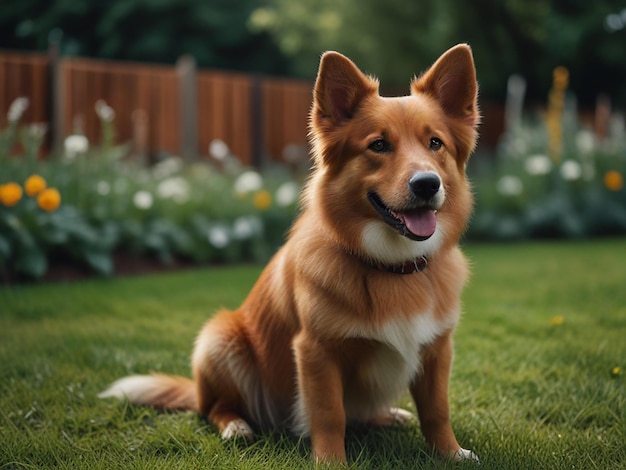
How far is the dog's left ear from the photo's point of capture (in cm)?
293

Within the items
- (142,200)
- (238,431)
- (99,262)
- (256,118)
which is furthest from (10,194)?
(256,118)

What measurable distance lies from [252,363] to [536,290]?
13.3 ft

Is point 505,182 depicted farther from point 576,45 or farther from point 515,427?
point 515,427

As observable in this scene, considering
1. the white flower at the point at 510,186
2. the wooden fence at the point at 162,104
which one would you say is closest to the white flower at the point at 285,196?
the wooden fence at the point at 162,104

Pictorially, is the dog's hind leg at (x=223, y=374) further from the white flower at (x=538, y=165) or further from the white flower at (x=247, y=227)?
the white flower at (x=538, y=165)

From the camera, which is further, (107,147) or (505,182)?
(505,182)

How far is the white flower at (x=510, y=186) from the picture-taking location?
10.6 meters

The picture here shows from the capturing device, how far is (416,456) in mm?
2881

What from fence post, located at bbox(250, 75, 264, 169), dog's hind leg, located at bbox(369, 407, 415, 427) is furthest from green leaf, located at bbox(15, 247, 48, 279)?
fence post, located at bbox(250, 75, 264, 169)

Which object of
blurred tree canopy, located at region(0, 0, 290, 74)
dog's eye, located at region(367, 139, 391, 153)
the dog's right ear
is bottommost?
dog's eye, located at region(367, 139, 391, 153)

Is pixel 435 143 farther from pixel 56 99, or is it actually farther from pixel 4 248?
pixel 56 99

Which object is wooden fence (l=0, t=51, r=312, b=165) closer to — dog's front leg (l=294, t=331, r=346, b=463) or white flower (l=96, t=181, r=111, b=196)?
white flower (l=96, t=181, r=111, b=196)

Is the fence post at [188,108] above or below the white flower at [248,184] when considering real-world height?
above

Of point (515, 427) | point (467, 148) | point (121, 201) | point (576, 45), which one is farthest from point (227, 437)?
point (576, 45)
